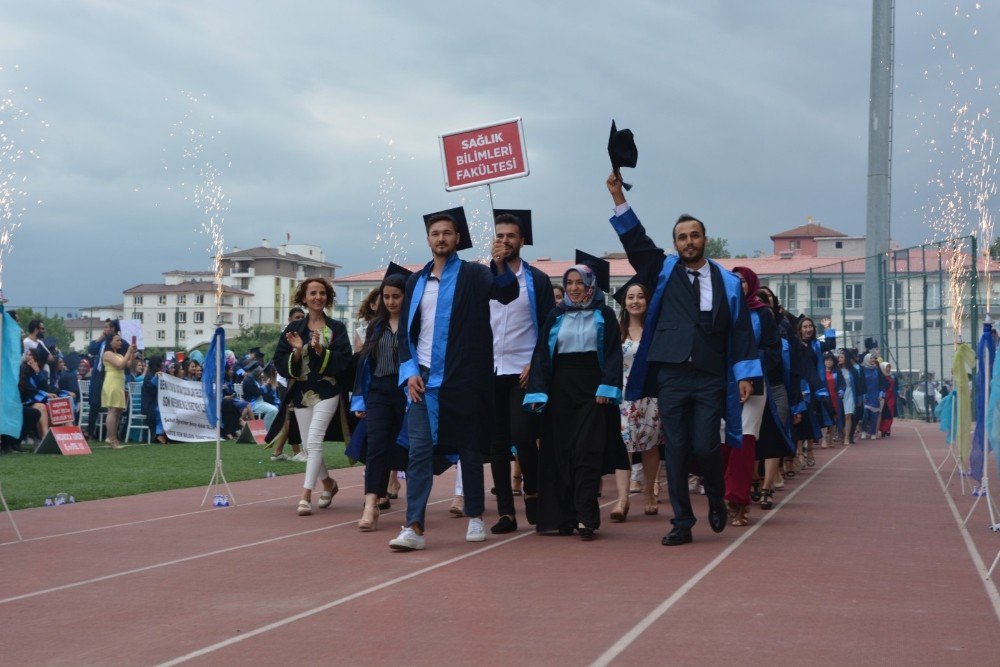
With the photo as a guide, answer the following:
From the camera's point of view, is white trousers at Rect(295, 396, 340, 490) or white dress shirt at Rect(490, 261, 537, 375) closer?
white dress shirt at Rect(490, 261, 537, 375)

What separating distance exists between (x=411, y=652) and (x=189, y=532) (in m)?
4.88

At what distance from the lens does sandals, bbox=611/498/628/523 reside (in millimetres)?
10609

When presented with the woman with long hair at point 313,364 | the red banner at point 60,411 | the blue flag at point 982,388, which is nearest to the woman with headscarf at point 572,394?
the woman with long hair at point 313,364

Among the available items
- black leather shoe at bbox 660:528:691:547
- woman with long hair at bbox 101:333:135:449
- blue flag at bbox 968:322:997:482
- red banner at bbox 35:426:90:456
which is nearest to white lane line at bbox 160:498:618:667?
black leather shoe at bbox 660:528:691:547

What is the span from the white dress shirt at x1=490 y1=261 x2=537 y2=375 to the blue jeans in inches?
42.7

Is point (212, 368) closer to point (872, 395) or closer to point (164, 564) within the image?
point (164, 564)

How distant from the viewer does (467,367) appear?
912 centimetres

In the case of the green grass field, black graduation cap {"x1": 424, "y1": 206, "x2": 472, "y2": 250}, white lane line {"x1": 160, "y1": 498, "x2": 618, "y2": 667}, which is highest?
black graduation cap {"x1": 424, "y1": 206, "x2": 472, "y2": 250}

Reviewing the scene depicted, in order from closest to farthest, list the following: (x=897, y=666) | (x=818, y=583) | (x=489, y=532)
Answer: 1. (x=897, y=666)
2. (x=818, y=583)
3. (x=489, y=532)

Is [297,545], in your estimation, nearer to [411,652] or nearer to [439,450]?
[439,450]

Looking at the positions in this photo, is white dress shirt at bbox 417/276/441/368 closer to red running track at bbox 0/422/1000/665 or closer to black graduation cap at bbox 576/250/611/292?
red running track at bbox 0/422/1000/665

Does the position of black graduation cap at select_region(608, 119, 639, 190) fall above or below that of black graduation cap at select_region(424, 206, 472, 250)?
above

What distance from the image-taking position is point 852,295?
46.1 m

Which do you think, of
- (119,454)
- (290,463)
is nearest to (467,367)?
(290,463)
